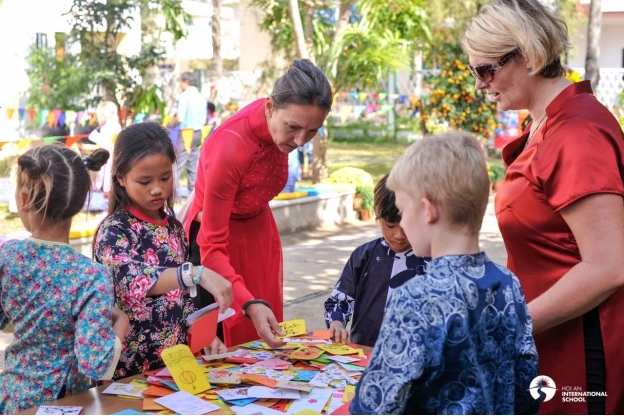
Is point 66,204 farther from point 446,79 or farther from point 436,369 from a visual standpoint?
point 446,79

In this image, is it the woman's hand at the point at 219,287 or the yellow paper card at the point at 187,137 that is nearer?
the woman's hand at the point at 219,287

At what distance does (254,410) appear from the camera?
7.73 ft

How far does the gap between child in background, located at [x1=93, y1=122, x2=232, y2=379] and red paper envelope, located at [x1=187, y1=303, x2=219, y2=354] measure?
14cm

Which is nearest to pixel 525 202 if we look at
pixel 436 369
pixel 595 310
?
pixel 595 310

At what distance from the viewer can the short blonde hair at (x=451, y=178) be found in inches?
72.5

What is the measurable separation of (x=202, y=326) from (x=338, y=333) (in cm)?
67

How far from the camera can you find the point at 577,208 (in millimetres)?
2111

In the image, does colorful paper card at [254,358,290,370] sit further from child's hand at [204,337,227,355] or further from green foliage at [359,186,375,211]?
green foliage at [359,186,375,211]

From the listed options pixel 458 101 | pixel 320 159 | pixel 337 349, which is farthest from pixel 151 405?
pixel 458 101

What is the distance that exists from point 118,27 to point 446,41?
18.7ft

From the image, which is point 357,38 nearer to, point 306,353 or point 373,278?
point 373,278

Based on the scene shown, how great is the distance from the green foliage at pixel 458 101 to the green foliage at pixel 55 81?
5627 mm

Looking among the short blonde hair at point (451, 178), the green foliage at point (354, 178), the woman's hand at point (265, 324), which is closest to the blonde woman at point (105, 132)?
the green foliage at point (354, 178)

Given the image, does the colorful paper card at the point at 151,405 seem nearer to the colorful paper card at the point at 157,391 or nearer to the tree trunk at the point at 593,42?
the colorful paper card at the point at 157,391
